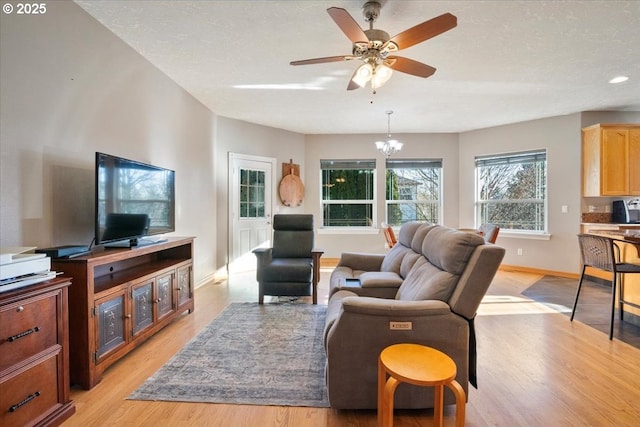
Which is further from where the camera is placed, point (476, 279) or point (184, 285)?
point (184, 285)

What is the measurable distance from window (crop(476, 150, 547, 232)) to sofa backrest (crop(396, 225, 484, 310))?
4406 mm

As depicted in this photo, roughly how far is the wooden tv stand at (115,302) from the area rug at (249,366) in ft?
1.18

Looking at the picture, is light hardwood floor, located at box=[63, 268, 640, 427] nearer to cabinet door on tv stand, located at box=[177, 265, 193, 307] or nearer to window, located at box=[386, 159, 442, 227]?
cabinet door on tv stand, located at box=[177, 265, 193, 307]

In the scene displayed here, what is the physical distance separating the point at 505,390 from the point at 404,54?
2904 millimetres

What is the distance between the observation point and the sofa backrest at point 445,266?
1718mm

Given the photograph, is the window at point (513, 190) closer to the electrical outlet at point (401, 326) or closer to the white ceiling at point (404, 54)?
the white ceiling at point (404, 54)

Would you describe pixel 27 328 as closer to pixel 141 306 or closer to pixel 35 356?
pixel 35 356

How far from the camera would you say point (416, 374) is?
4.24 feet

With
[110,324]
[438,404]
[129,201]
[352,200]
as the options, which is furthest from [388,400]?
[352,200]

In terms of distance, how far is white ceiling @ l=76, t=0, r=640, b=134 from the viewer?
2.32 meters

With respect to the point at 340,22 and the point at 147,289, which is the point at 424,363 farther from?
the point at 147,289

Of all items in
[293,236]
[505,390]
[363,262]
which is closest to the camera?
[505,390]

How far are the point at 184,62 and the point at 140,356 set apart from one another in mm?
2780

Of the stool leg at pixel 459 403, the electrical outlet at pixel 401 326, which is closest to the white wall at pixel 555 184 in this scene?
the electrical outlet at pixel 401 326
